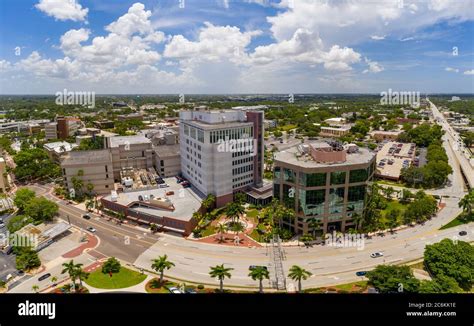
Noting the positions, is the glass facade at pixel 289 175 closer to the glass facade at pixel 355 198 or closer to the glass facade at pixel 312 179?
the glass facade at pixel 312 179

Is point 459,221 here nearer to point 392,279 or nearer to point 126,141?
point 392,279

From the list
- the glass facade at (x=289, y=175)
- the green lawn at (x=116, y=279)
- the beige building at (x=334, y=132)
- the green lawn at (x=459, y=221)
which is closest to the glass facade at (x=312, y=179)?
the glass facade at (x=289, y=175)

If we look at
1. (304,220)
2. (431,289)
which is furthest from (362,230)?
(431,289)

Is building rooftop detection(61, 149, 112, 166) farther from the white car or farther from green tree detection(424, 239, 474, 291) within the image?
green tree detection(424, 239, 474, 291)

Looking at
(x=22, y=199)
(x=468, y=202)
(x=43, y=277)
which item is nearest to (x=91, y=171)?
(x=22, y=199)
